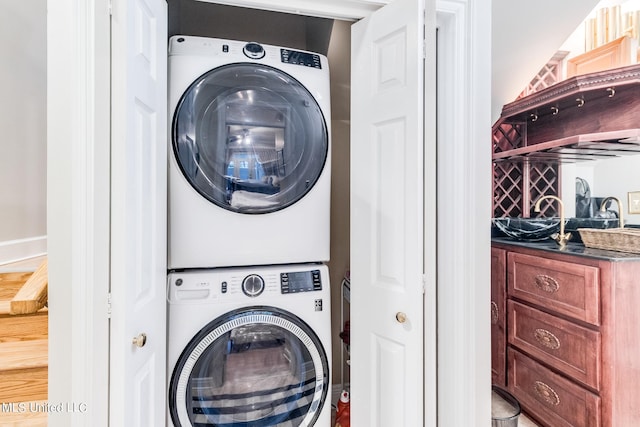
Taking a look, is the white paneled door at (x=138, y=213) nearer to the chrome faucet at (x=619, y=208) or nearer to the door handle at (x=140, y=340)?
the door handle at (x=140, y=340)

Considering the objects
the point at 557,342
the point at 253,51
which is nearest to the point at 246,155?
the point at 253,51

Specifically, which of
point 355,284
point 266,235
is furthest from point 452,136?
point 266,235

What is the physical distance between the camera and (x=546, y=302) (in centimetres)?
157

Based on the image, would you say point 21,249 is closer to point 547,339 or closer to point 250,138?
point 250,138

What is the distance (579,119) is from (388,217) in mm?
1559

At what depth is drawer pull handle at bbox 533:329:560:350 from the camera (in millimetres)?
1520

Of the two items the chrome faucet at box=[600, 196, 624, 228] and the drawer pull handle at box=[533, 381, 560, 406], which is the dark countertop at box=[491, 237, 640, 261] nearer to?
the chrome faucet at box=[600, 196, 624, 228]

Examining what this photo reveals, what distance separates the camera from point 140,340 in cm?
91

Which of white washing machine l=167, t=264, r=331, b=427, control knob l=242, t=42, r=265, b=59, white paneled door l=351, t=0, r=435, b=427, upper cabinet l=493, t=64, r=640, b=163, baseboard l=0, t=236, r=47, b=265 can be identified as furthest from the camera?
upper cabinet l=493, t=64, r=640, b=163

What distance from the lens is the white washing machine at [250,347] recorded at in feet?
3.98

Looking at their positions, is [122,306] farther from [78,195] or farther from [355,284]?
[355,284]

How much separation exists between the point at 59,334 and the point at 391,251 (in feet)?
3.30

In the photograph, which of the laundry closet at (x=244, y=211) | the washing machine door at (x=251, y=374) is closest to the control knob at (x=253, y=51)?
the laundry closet at (x=244, y=211)

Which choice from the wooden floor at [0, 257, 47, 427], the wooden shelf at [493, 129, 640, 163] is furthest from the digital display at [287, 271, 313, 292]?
the wooden shelf at [493, 129, 640, 163]
